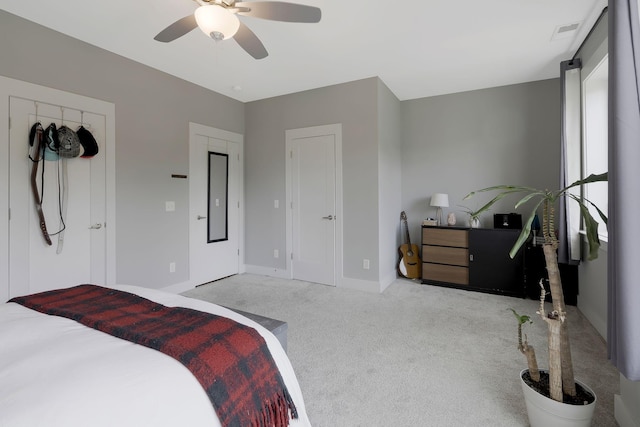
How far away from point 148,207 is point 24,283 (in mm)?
1251

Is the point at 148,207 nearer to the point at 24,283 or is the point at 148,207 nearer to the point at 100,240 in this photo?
the point at 100,240

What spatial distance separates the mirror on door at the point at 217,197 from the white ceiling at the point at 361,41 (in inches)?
40.2

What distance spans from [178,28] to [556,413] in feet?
10.2

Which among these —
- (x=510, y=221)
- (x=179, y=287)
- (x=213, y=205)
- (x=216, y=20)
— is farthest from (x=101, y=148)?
(x=510, y=221)

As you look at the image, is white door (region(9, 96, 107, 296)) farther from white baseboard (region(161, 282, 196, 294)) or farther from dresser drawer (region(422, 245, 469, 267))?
dresser drawer (region(422, 245, 469, 267))

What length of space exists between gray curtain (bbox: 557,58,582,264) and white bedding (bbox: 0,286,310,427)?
131 inches

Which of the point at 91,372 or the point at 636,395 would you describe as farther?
the point at 636,395

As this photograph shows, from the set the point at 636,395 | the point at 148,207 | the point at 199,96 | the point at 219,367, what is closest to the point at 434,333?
the point at 636,395

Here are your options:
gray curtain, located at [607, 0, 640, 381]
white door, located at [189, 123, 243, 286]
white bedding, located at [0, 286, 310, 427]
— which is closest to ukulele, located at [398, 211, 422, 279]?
white door, located at [189, 123, 243, 286]

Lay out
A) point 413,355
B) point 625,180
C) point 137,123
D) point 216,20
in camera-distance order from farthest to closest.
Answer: point 137,123, point 413,355, point 216,20, point 625,180

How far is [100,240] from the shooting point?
121 inches

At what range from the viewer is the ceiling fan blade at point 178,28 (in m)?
2.03

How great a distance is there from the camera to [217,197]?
436 cm

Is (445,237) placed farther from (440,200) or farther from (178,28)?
(178,28)
